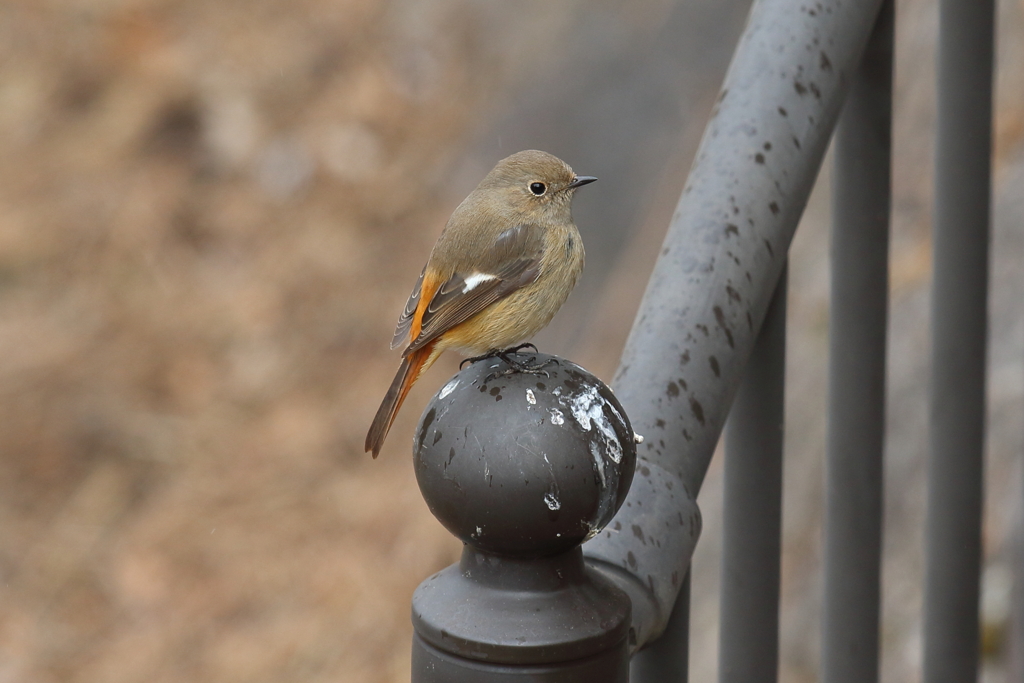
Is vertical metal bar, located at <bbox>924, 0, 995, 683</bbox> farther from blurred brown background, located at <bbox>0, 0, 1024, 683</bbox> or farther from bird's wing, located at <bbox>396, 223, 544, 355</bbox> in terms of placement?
blurred brown background, located at <bbox>0, 0, 1024, 683</bbox>

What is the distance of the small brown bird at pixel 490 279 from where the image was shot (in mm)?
2402

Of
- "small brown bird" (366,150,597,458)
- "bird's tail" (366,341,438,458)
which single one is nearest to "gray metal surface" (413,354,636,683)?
"bird's tail" (366,341,438,458)

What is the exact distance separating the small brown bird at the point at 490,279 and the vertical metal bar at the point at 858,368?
89 centimetres

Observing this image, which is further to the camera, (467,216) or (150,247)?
(150,247)

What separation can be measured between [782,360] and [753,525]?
207 millimetres

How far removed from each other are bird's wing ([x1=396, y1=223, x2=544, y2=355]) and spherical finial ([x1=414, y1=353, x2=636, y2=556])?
141 centimetres

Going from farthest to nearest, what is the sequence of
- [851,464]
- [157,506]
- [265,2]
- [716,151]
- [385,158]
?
[265,2]
[385,158]
[157,506]
[851,464]
[716,151]

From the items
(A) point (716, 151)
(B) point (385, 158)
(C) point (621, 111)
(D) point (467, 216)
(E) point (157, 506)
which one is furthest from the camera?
(B) point (385, 158)

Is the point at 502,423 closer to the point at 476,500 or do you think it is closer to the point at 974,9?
the point at 476,500

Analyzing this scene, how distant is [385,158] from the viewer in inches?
336

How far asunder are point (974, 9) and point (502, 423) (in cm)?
112

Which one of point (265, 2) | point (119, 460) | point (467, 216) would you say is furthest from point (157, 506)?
point (265, 2)

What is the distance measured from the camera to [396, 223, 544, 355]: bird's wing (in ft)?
7.82

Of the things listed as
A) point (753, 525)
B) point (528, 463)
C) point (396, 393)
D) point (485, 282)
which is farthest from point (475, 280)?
point (528, 463)
